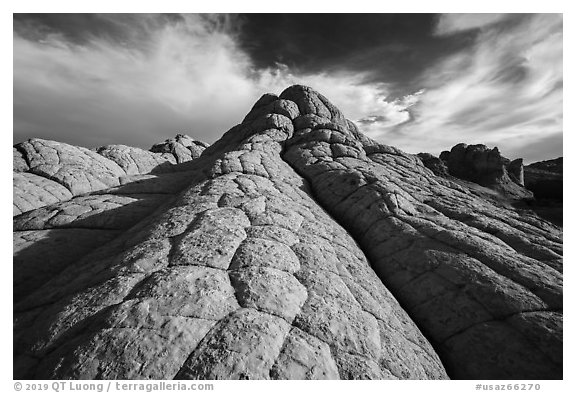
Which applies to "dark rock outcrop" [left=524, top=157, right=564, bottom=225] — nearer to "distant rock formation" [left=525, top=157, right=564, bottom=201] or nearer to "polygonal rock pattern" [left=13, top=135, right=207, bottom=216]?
"distant rock formation" [left=525, top=157, right=564, bottom=201]

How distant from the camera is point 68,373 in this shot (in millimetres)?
4305

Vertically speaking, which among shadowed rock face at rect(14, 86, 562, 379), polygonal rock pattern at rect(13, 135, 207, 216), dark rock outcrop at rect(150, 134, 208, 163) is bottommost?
shadowed rock face at rect(14, 86, 562, 379)

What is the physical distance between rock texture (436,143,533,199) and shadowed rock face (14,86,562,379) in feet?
164

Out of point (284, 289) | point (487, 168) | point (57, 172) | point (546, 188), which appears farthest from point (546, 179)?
point (57, 172)

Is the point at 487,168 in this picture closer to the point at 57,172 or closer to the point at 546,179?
the point at 546,179

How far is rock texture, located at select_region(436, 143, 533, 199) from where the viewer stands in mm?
59844

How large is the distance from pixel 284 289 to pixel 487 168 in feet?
240

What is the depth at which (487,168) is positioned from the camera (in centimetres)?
6150

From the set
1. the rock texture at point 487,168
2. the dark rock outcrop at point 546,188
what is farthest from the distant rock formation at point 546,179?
the rock texture at point 487,168

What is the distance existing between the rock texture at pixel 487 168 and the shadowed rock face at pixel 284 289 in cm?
5002

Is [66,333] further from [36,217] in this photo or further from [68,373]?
[36,217]

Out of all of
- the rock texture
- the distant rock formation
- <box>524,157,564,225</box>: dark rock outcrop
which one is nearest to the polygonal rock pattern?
<box>524,157,564,225</box>: dark rock outcrop

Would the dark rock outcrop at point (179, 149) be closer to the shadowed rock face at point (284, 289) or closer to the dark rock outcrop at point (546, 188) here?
the shadowed rock face at point (284, 289)

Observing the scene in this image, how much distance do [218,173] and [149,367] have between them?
10010 millimetres
